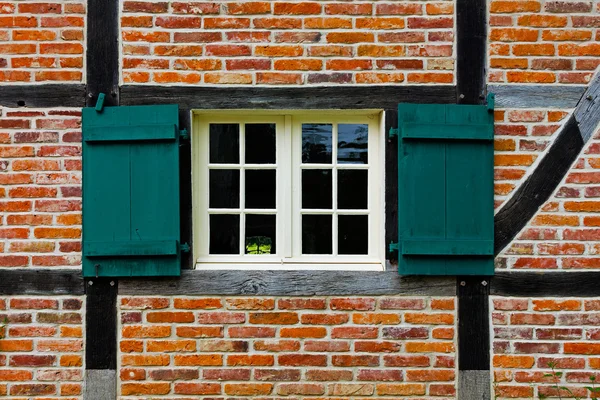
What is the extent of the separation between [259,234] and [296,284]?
39cm

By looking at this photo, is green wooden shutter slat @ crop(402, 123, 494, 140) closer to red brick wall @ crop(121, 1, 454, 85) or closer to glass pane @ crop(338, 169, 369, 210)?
red brick wall @ crop(121, 1, 454, 85)

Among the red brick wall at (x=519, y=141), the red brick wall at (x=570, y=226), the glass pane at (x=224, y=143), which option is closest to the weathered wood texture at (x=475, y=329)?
the red brick wall at (x=570, y=226)

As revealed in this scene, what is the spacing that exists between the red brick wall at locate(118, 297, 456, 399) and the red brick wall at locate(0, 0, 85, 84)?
1390 mm

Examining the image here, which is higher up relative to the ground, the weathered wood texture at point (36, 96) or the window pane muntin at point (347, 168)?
the weathered wood texture at point (36, 96)

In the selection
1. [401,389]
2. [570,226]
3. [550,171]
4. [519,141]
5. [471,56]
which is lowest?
[401,389]

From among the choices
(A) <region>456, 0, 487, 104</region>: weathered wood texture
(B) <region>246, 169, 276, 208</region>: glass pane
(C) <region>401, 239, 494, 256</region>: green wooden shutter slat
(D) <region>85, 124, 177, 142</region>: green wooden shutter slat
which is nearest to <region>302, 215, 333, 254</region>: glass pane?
(B) <region>246, 169, 276, 208</region>: glass pane

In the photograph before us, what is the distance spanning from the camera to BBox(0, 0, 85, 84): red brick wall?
9.19 feet

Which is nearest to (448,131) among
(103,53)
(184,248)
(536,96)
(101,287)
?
(536,96)

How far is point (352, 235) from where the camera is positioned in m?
2.95

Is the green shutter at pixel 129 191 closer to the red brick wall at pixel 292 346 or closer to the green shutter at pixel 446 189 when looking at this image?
the red brick wall at pixel 292 346

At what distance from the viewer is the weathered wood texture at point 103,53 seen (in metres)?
2.81

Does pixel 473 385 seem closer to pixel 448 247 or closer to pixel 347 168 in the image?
pixel 448 247

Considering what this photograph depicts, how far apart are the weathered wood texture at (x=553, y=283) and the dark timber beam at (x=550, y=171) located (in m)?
0.19

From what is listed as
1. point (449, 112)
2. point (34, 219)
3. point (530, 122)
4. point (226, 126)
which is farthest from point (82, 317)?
point (530, 122)
